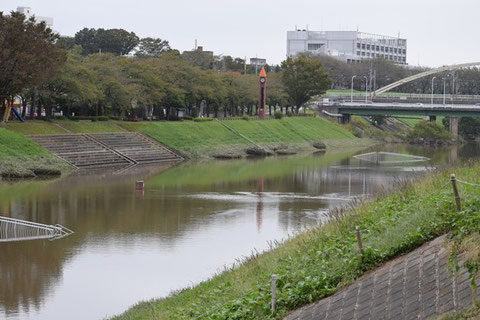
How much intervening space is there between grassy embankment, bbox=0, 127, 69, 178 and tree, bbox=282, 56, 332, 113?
56.9m

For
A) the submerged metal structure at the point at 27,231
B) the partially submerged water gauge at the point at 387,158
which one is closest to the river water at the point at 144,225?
the submerged metal structure at the point at 27,231

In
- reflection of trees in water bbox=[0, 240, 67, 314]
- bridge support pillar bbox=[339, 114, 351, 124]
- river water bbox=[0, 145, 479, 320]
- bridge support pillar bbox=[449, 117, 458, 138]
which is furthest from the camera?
bridge support pillar bbox=[339, 114, 351, 124]

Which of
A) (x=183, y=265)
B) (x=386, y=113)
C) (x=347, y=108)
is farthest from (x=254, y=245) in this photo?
(x=347, y=108)

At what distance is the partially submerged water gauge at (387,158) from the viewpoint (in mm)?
69688

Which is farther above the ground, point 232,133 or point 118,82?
point 118,82

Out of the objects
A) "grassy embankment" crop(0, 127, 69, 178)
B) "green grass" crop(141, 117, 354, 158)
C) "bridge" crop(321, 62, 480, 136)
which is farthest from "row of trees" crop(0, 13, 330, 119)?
"bridge" crop(321, 62, 480, 136)

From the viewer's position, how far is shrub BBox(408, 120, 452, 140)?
343 ft

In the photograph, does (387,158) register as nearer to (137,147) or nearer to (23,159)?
(137,147)

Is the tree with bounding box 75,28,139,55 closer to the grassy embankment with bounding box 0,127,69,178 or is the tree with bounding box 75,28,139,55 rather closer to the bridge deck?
the bridge deck

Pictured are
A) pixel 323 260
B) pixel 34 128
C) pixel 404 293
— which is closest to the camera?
pixel 404 293

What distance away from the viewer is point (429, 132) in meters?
105

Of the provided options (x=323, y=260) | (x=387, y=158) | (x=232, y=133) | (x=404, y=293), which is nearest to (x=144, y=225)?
(x=323, y=260)

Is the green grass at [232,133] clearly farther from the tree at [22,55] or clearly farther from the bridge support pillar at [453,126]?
the tree at [22,55]

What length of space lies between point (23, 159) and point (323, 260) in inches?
1618
